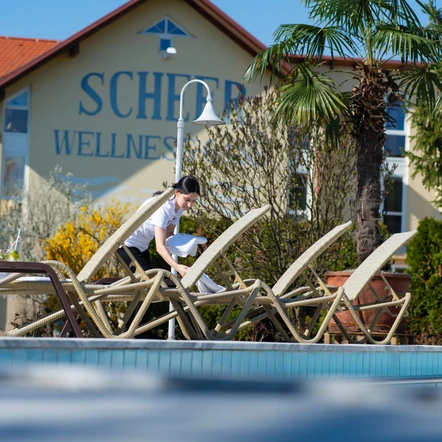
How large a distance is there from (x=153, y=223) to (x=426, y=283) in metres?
8.99

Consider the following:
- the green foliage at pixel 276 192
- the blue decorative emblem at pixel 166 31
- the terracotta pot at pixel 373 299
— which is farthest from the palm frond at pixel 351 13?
the blue decorative emblem at pixel 166 31

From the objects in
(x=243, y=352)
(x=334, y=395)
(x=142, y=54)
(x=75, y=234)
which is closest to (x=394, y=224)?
(x=142, y=54)

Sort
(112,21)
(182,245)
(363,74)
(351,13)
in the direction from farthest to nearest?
(112,21), (351,13), (363,74), (182,245)

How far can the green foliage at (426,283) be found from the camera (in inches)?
600

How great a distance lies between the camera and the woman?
7594 mm

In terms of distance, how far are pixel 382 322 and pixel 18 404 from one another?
9.12 m

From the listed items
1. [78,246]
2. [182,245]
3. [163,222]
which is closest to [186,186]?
[163,222]

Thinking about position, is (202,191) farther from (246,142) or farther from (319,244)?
(319,244)

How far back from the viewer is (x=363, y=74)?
12961mm

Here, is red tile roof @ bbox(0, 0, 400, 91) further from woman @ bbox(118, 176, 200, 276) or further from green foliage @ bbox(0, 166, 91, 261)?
woman @ bbox(118, 176, 200, 276)

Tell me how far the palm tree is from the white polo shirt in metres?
5.13

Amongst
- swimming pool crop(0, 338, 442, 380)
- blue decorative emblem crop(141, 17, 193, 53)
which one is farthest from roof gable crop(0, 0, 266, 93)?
swimming pool crop(0, 338, 442, 380)

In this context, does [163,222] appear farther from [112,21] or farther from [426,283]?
[112,21]

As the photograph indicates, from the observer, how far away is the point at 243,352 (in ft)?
22.0
